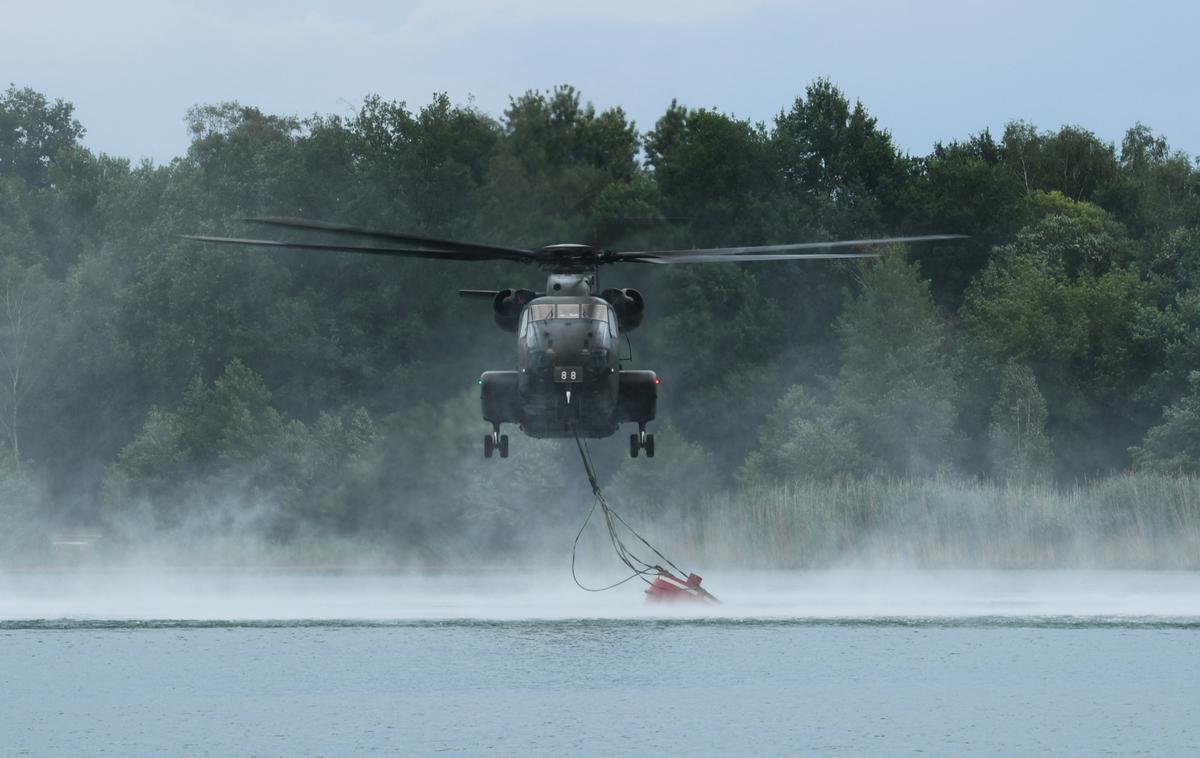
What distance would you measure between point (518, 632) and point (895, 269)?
33.9m

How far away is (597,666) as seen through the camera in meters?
54.7

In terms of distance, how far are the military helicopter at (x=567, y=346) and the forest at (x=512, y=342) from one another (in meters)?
26.2

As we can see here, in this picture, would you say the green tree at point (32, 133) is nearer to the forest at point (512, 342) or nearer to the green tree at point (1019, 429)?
the forest at point (512, 342)

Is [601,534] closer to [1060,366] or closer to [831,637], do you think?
[831,637]

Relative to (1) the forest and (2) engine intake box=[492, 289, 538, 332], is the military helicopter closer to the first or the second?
(2) engine intake box=[492, 289, 538, 332]

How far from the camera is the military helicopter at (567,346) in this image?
39219mm

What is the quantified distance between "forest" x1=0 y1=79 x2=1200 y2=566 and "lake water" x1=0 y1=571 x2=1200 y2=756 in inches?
190

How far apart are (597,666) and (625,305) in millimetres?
15872

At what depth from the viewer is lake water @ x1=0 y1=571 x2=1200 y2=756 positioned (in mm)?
43094

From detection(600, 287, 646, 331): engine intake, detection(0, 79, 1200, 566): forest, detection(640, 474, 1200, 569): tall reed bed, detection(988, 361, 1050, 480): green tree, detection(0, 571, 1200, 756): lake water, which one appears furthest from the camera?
detection(988, 361, 1050, 480): green tree

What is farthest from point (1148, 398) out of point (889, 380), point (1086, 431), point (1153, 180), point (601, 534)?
point (601, 534)

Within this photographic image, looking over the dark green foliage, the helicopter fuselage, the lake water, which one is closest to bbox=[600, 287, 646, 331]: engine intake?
the helicopter fuselage

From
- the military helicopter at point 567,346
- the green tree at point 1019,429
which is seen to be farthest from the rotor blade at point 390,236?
the green tree at point 1019,429

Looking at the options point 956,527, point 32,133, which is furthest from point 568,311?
point 32,133
